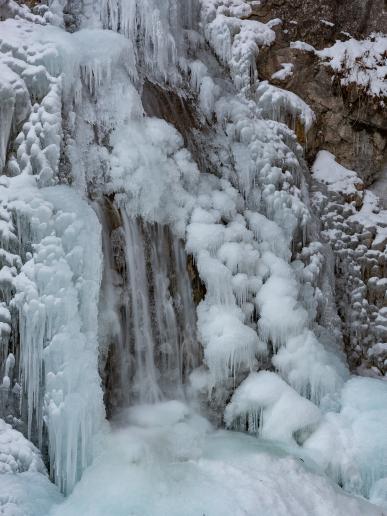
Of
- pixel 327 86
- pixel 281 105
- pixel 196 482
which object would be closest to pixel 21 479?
pixel 196 482

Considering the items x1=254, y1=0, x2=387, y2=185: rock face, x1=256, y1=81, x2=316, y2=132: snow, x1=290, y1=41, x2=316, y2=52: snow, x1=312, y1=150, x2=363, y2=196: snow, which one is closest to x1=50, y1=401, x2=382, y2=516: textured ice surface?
x1=312, y1=150, x2=363, y2=196: snow

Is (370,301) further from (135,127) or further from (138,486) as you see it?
(138,486)

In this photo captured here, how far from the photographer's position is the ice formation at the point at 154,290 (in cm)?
479

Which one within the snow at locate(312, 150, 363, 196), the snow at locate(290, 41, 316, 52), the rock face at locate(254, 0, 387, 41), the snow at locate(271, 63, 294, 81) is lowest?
the snow at locate(312, 150, 363, 196)

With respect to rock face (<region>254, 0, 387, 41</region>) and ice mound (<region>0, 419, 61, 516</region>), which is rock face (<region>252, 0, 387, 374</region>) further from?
ice mound (<region>0, 419, 61, 516</region>)

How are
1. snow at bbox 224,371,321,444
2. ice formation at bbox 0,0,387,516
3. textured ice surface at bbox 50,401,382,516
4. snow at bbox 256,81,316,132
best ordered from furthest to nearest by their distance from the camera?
snow at bbox 256,81,316,132
snow at bbox 224,371,321,444
ice formation at bbox 0,0,387,516
textured ice surface at bbox 50,401,382,516

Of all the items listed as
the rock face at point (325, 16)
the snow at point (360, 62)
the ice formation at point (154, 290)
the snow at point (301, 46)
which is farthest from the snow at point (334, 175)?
the rock face at point (325, 16)

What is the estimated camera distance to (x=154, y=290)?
241 inches

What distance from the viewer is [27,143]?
5492mm

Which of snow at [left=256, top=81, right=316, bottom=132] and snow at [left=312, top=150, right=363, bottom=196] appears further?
snow at [left=312, top=150, right=363, bottom=196]

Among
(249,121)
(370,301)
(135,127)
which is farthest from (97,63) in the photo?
(370,301)

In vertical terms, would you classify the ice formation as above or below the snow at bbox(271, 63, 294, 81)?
below

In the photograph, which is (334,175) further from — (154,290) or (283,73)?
(154,290)

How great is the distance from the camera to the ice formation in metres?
4.79
